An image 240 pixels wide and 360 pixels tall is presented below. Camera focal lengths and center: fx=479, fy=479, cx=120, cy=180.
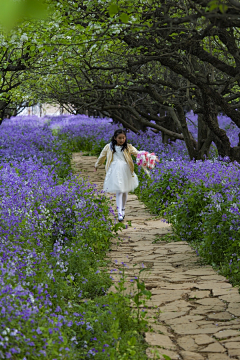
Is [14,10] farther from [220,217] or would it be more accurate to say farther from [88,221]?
[88,221]

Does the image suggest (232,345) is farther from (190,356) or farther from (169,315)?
(169,315)

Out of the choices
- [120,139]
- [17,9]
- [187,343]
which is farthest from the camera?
[120,139]

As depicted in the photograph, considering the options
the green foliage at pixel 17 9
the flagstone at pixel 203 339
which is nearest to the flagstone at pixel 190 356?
the flagstone at pixel 203 339

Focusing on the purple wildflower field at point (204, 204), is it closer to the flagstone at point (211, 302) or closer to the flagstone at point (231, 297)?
the flagstone at point (231, 297)

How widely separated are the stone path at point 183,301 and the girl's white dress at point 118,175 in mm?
1246

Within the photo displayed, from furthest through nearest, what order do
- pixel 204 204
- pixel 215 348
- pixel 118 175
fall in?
pixel 118 175
pixel 204 204
pixel 215 348

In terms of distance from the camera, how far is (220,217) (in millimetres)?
7238

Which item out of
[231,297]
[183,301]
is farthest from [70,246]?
[231,297]

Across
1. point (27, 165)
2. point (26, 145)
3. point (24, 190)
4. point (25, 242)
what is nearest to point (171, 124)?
point (26, 145)

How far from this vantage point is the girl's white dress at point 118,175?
10539 millimetres

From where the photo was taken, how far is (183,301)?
19.4ft

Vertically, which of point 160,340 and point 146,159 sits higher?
point 146,159

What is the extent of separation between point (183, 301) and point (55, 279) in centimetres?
166

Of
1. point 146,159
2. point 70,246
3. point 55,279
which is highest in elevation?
point 146,159
